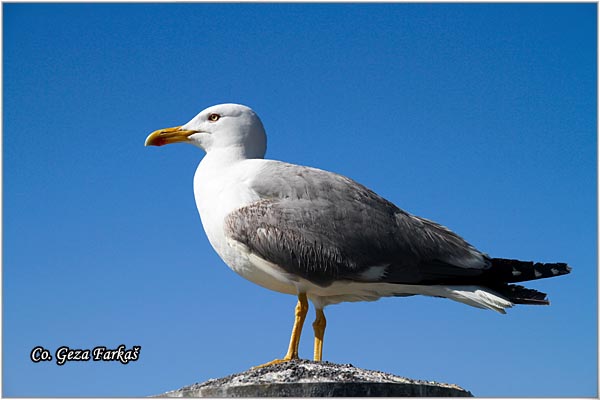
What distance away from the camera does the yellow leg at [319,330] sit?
835cm

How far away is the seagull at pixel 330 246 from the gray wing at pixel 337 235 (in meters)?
0.01

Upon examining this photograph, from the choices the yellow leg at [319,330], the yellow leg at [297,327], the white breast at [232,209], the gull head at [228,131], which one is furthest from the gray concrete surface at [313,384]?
the gull head at [228,131]

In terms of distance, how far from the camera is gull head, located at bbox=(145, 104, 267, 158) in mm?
9109

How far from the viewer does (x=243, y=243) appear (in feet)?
26.0

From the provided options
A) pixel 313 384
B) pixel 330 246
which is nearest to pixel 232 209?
pixel 330 246

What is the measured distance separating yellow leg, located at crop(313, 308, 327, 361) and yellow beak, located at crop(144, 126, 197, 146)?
2807 mm

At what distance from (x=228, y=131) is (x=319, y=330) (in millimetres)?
2618

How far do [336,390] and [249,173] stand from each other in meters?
2.69

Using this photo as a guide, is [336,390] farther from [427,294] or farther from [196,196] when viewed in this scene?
[196,196]

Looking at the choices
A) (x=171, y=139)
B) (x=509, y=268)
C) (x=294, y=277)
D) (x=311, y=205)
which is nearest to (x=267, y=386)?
(x=294, y=277)

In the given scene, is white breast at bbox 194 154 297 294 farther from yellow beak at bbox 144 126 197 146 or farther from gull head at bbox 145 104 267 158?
yellow beak at bbox 144 126 197 146

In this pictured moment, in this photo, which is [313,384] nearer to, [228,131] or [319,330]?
[319,330]

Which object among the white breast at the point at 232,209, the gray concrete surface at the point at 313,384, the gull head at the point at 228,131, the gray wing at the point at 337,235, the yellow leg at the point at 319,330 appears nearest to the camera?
the gray concrete surface at the point at 313,384

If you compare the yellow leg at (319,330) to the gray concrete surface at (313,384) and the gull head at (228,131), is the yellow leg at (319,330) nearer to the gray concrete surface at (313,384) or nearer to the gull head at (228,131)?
the gray concrete surface at (313,384)
